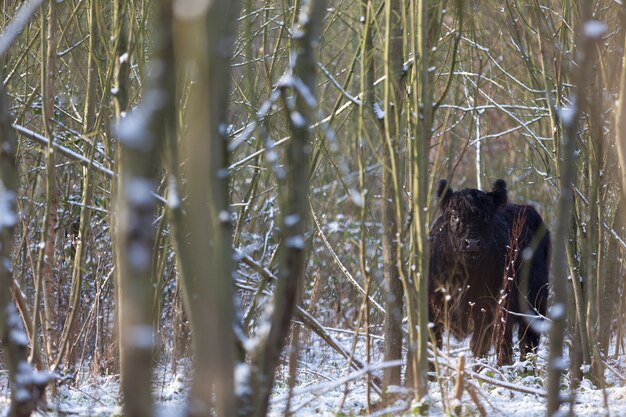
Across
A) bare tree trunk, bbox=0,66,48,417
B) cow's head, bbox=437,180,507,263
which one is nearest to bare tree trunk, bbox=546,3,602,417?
bare tree trunk, bbox=0,66,48,417

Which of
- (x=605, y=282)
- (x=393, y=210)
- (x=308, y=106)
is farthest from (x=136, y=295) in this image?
(x=605, y=282)

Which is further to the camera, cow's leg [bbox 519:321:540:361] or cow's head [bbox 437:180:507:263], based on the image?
cow's leg [bbox 519:321:540:361]

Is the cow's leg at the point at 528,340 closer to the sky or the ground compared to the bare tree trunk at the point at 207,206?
closer to the ground

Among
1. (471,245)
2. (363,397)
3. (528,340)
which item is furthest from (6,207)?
(528,340)

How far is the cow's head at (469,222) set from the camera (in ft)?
25.6

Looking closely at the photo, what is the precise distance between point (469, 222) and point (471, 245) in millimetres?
231

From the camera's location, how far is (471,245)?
777 cm

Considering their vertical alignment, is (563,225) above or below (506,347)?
above

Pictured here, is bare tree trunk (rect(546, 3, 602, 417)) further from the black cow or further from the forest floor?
the black cow

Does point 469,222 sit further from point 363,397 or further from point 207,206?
point 207,206

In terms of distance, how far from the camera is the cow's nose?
777cm

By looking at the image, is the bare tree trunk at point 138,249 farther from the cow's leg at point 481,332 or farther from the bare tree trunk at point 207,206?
the cow's leg at point 481,332

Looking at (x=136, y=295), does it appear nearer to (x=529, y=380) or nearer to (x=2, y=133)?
(x=2, y=133)

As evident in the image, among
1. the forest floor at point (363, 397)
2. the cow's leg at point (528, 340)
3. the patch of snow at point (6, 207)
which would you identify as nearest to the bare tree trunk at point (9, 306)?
the patch of snow at point (6, 207)
